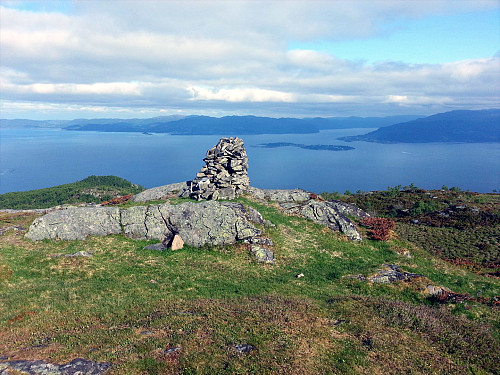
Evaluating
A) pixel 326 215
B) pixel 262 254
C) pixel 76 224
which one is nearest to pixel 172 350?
pixel 262 254

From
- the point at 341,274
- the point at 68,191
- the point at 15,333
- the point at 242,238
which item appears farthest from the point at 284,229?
the point at 68,191

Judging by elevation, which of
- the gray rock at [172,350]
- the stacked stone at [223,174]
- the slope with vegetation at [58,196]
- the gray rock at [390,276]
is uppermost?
the stacked stone at [223,174]

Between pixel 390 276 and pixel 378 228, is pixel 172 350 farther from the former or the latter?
pixel 378 228

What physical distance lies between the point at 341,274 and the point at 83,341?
21.0 meters

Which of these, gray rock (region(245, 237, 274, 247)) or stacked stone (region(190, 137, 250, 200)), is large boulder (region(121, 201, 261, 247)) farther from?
stacked stone (region(190, 137, 250, 200))

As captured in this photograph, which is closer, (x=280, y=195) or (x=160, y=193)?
(x=160, y=193)

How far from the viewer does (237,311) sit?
18000 mm

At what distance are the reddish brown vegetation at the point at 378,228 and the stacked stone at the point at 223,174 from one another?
61.5ft

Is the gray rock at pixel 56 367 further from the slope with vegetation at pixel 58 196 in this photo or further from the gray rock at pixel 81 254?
the slope with vegetation at pixel 58 196

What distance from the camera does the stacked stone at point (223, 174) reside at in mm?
41303

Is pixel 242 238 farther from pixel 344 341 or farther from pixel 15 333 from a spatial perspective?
pixel 15 333

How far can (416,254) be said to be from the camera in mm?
33062

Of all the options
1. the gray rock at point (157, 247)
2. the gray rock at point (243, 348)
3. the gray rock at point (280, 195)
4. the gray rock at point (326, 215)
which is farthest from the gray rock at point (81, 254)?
the gray rock at point (326, 215)

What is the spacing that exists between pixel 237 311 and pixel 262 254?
11.5 metres
